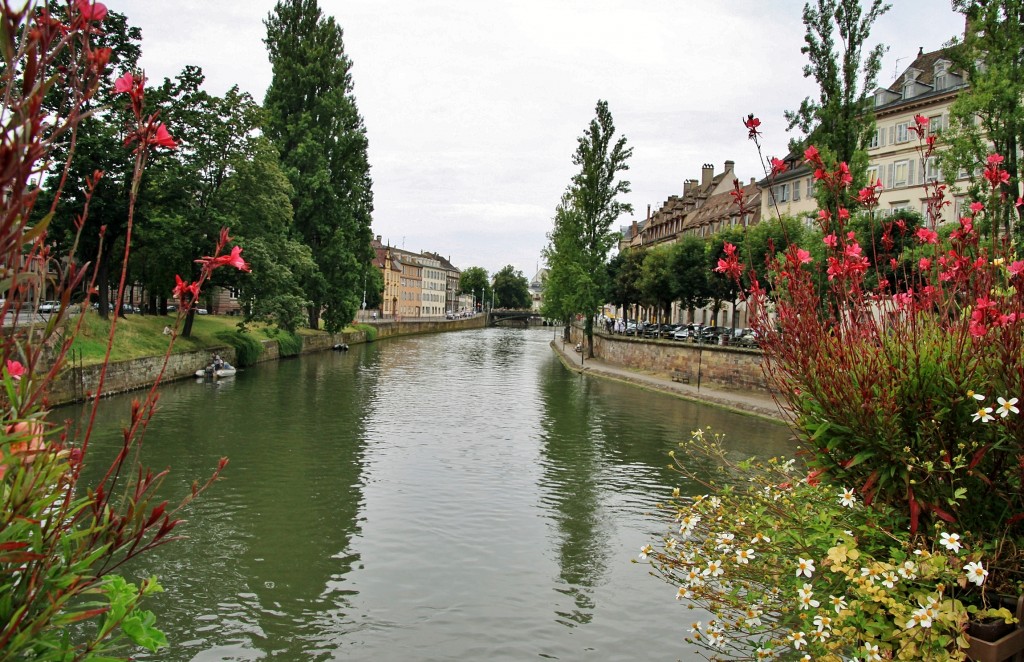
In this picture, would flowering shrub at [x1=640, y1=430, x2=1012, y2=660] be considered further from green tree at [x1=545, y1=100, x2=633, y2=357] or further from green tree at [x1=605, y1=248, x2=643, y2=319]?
green tree at [x1=605, y1=248, x2=643, y2=319]

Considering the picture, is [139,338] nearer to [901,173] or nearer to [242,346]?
[242,346]

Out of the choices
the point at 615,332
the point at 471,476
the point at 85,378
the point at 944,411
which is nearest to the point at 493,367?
the point at 615,332

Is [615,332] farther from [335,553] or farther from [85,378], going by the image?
[335,553]

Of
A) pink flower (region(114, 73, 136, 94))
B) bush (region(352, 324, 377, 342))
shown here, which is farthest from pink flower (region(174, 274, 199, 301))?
bush (region(352, 324, 377, 342))

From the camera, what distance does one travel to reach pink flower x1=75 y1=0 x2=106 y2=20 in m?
2.39

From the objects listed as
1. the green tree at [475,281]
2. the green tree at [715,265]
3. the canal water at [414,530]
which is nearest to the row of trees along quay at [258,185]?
the canal water at [414,530]

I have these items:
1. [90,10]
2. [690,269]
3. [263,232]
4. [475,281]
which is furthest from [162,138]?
[475,281]

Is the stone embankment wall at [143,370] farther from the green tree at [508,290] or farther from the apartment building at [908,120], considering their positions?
the green tree at [508,290]

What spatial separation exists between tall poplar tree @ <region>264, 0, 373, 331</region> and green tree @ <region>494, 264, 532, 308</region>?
137m

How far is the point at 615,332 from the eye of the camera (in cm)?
5644

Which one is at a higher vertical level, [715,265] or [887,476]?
[715,265]

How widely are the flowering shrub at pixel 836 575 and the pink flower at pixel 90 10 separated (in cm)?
409

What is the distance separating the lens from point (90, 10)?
2.42 m

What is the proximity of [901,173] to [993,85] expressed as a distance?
26041 millimetres
